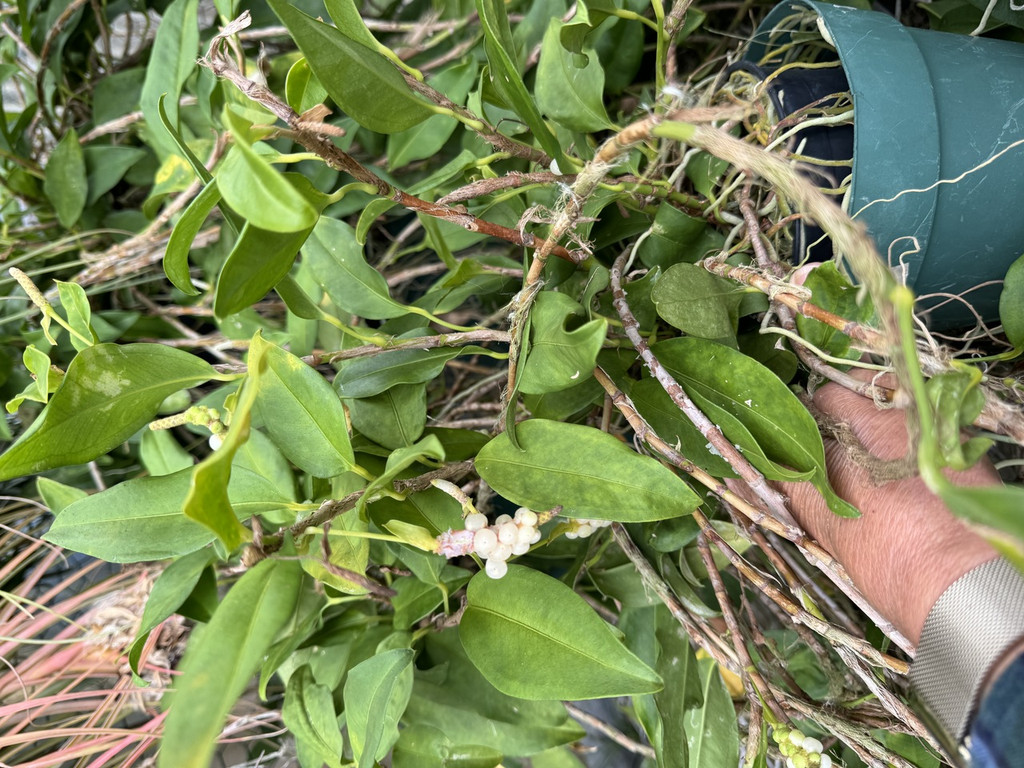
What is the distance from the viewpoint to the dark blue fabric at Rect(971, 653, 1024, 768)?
254 millimetres

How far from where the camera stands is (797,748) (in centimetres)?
44

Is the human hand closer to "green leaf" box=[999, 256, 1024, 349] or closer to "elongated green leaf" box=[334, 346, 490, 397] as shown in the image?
"green leaf" box=[999, 256, 1024, 349]

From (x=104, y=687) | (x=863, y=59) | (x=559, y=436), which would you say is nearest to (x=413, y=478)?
(x=559, y=436)

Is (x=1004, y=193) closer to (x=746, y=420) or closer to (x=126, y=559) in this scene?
(x=746, y=420)

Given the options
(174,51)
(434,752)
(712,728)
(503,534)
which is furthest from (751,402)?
(174,51)

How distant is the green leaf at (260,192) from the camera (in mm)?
274

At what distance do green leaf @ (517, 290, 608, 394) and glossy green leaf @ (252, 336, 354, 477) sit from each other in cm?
14

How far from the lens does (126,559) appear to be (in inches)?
19.5

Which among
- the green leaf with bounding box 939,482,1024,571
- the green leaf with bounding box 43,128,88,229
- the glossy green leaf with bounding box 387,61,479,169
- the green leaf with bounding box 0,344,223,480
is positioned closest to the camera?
the green leaf with bounding box 939,482,1024,571

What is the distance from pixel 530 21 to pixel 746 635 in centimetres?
61

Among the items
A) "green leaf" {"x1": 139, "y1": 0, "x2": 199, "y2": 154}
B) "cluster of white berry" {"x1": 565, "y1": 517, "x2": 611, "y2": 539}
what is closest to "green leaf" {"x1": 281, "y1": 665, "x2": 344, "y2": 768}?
"cluster of white berry" {"x1": 565, "y1": 517, "x2": 611, "y2": 539}

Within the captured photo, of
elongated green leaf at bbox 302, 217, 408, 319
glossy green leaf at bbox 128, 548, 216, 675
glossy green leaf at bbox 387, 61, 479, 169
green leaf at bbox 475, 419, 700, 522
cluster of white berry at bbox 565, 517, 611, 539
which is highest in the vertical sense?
glossy green leaf at bbox 387, 61, 479, 169

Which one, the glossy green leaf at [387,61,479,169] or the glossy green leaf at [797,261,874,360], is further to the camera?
the glossy green leaf at [387,61,479,169]

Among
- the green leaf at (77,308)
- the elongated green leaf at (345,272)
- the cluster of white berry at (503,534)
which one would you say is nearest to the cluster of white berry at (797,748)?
the cluster of white berry at (503,534)
